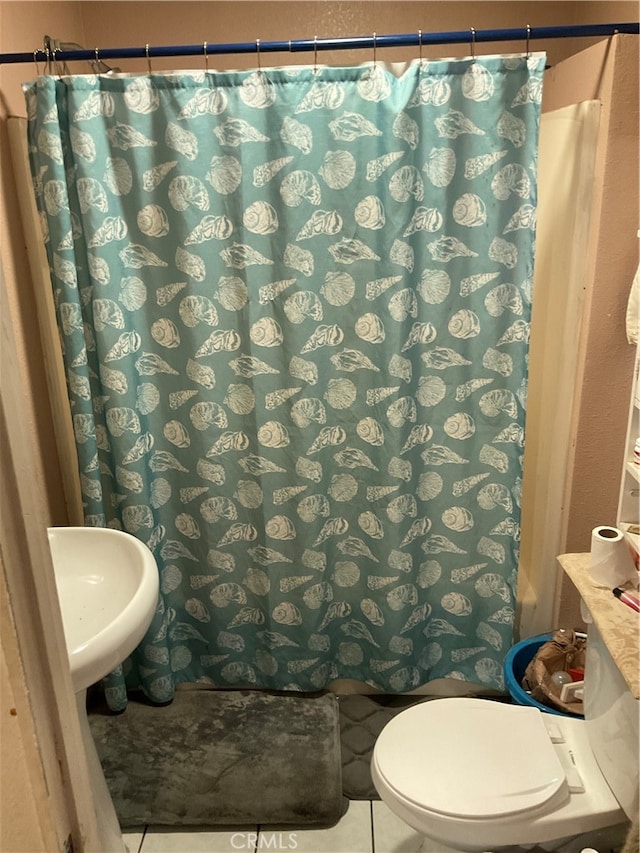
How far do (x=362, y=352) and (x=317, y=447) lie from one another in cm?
31

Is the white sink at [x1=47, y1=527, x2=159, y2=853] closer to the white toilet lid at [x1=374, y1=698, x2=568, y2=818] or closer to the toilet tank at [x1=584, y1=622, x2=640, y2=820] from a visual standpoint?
the white toilet lid at [x1=374, y1=698, x2=568, y2=818]

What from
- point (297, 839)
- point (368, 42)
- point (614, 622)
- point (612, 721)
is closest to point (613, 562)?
point (614, 622)

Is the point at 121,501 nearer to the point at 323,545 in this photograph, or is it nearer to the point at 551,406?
the point at 323,545

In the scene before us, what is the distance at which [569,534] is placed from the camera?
193 centimetres

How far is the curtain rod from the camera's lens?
60.7 inches

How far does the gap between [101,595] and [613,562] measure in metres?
1.14

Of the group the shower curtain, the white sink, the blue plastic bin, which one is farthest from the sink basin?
the blue plastic bin

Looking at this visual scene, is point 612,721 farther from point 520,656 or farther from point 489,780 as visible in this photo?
point 520,656

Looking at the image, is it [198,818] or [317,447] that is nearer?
[198,818]

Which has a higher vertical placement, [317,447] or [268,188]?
[268,188]

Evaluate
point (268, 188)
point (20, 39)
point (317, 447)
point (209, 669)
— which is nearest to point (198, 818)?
point (209, 669)

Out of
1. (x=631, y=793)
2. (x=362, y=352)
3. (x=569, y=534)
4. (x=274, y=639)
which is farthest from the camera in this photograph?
(x=274, y=639)

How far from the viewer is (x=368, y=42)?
1590mm

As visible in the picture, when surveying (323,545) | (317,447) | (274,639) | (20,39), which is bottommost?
(274,639)
